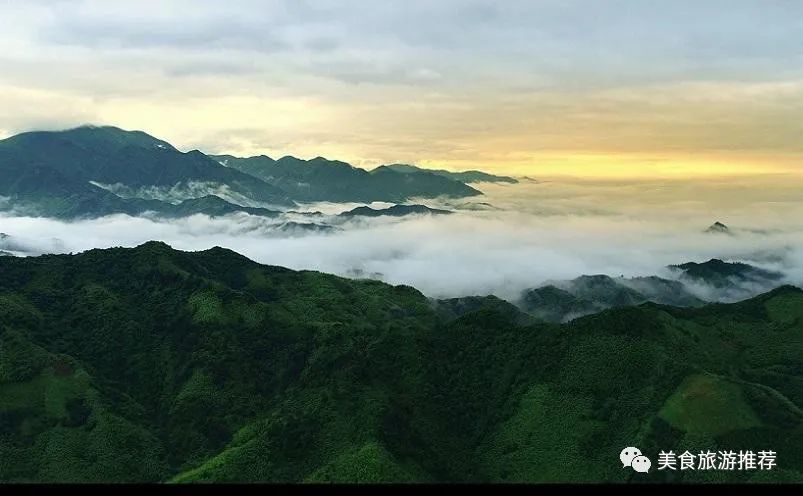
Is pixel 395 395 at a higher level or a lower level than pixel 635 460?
higher

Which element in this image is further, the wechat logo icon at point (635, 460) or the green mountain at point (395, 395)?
the green mountain at point (395, 395)

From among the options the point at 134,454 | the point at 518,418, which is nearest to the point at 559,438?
the point at 518,418

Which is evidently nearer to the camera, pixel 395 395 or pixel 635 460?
pixel 635 460
